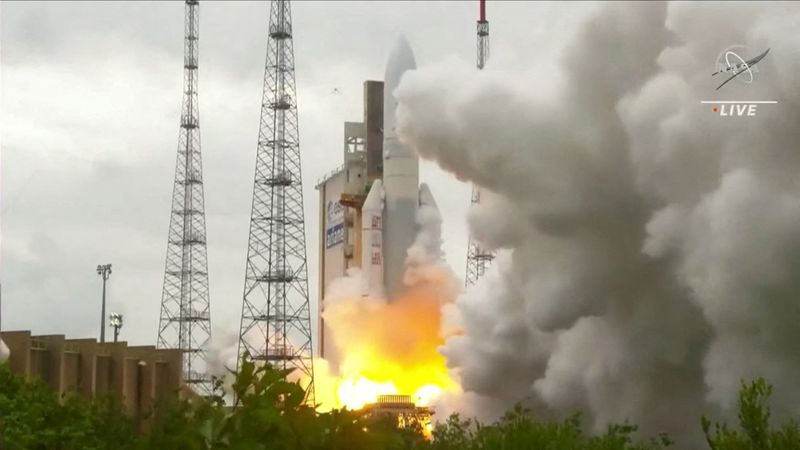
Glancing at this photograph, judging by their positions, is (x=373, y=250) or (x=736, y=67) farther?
(x=373, y=250)

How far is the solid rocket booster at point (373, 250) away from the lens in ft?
209

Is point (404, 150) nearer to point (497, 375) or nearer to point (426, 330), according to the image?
point (426, 330)

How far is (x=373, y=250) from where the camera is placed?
64.1 metres

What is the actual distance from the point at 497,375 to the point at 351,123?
31.1 m

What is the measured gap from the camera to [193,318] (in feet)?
230

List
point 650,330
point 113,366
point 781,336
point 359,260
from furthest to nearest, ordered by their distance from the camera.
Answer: point 359,260 < point 113,366 < point 650,330 < point 781,336

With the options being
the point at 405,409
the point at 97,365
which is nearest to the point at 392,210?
the point at 405,409

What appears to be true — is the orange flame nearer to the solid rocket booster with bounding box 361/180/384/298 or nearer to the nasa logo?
the solid rocket booster with bounding box 361/180/384/298

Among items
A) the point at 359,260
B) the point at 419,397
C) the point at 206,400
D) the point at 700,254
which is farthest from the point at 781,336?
the point at 359,260

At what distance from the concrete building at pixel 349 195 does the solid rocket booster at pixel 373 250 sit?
999 centimetres

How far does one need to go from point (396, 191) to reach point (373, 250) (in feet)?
10.4

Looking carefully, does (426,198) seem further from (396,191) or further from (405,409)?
(405,409)

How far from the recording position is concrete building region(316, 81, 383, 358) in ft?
249

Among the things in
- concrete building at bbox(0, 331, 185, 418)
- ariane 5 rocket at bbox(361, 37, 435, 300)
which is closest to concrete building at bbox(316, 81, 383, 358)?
ariane 5 rocket at bbox(361, 37, 435, 300)
